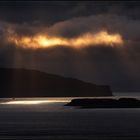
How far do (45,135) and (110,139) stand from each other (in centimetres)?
1552

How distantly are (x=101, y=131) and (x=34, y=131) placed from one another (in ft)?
47.8

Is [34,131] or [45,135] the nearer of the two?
[45,135]

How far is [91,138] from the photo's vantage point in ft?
342

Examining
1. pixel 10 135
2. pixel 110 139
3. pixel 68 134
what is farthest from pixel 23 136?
pixel 110 139

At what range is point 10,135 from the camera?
11075cm

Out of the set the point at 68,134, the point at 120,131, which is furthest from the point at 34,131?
the point at 120,131

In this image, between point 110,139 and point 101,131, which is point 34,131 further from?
point 110,139

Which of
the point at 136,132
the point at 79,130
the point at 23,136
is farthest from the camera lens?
the point at 79,130

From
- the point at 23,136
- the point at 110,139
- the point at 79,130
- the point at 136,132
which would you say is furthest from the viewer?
the point at 79,130

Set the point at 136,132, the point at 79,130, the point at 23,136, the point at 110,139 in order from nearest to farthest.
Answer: the point at 110,139 < the point at 23,136 < the point at 136,132 < the point at 79,130

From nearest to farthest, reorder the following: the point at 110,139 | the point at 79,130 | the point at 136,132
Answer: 1. the point at 110,139
2. the point at 136,132
3. the point at 79,130

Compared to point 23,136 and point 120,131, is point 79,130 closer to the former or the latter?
point 120,131

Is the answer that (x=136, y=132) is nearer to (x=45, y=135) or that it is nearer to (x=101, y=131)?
(x=101, y=131)

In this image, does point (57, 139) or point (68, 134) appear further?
point (68, 134)
